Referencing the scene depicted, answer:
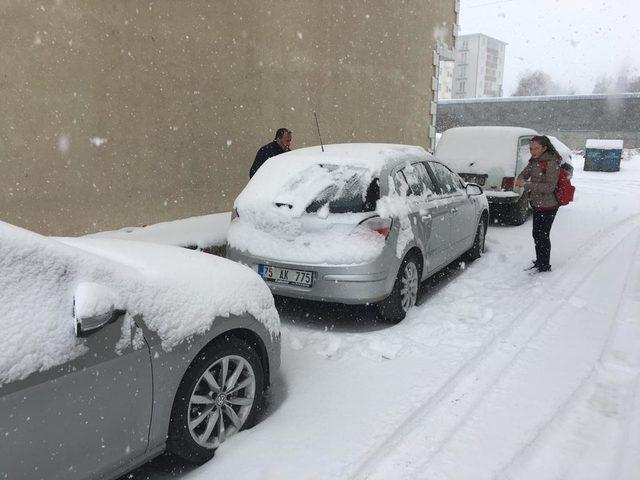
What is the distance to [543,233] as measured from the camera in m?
6.41

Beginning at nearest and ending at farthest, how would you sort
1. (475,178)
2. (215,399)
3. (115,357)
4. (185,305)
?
1. (115,357)
2. (185,305)
3. (215,399)
4. (475,178)

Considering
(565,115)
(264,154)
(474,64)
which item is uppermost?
(474,64)

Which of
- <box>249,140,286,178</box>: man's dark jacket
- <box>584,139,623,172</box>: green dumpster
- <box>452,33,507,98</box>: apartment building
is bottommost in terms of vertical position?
<box>584,139,623,172</box>: green dumpster

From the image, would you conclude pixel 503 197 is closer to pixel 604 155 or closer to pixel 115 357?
pixel 115 357

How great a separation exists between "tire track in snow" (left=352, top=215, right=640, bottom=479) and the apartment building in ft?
341

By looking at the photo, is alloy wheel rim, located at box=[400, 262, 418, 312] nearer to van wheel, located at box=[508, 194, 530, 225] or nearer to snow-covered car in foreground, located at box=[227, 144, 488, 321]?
snow-covered car in foreground, located at box=[227, 144, 488, 321]

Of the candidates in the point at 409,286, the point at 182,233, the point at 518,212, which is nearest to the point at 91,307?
the point at 409,286

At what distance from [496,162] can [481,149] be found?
0.45 metres

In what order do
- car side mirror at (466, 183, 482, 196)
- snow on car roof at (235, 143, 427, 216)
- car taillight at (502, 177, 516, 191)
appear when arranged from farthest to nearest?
car taillight at (502, 177, 516, 191), car side mirror at (466, 183, 482, 196), snow on car roof at (235, 143, 427, 216)

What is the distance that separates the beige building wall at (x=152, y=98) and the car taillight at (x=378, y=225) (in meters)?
3.97

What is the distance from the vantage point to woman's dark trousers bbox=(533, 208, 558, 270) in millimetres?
6324

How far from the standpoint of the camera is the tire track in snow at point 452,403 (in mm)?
2801

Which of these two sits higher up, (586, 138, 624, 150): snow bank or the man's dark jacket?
the man's dark jacket

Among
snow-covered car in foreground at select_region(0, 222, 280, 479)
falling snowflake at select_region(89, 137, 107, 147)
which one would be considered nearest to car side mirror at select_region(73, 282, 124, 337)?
snow-covered car in foreground at select_region(0, 222, 280, 479)
